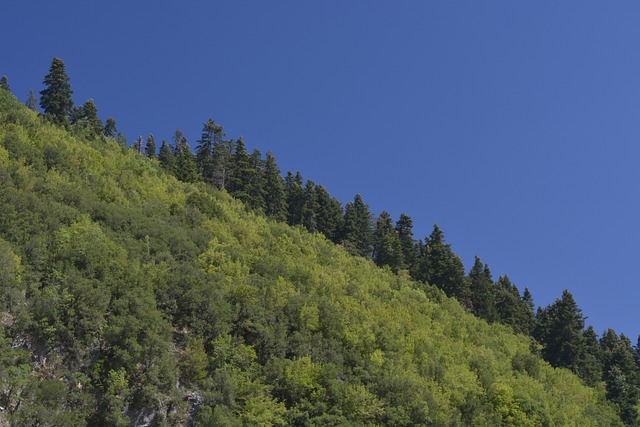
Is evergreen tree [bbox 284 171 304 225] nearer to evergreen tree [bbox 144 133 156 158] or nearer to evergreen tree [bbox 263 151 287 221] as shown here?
evergreen tree [bbox 263 151 287 221]

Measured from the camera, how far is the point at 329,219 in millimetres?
83750

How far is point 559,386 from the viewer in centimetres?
5016

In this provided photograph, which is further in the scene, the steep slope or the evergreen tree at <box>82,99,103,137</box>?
the evergreen tree at <box>82,99,103,137</box>

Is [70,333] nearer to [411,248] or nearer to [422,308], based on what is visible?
[422,308]

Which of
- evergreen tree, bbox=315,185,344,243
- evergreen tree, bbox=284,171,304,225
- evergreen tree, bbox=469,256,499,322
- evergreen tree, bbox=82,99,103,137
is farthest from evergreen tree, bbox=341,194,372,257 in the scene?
evergreen tree, bbox=82,99,103,137

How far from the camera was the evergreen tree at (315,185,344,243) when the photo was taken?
83000 millimetres

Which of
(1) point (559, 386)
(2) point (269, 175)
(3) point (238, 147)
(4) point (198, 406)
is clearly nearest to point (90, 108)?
(3) point (238, 147)

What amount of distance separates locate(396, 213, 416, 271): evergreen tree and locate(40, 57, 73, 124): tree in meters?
49.3

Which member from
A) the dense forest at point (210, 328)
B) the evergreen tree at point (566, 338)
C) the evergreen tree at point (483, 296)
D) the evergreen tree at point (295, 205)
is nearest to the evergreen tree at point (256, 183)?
the evergreen tree at point (295, 205)

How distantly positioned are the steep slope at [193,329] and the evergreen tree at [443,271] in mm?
22886

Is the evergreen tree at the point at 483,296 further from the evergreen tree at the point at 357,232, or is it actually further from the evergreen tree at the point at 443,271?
the evergreen tree at the point at 357,232

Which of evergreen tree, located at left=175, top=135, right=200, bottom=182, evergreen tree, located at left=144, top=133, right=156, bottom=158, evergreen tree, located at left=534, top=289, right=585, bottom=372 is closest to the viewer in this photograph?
evergreen tree, located at left=534, top=289, right=585, bottom=372

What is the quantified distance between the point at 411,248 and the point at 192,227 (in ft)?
160

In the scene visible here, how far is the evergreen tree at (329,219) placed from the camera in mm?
83000
